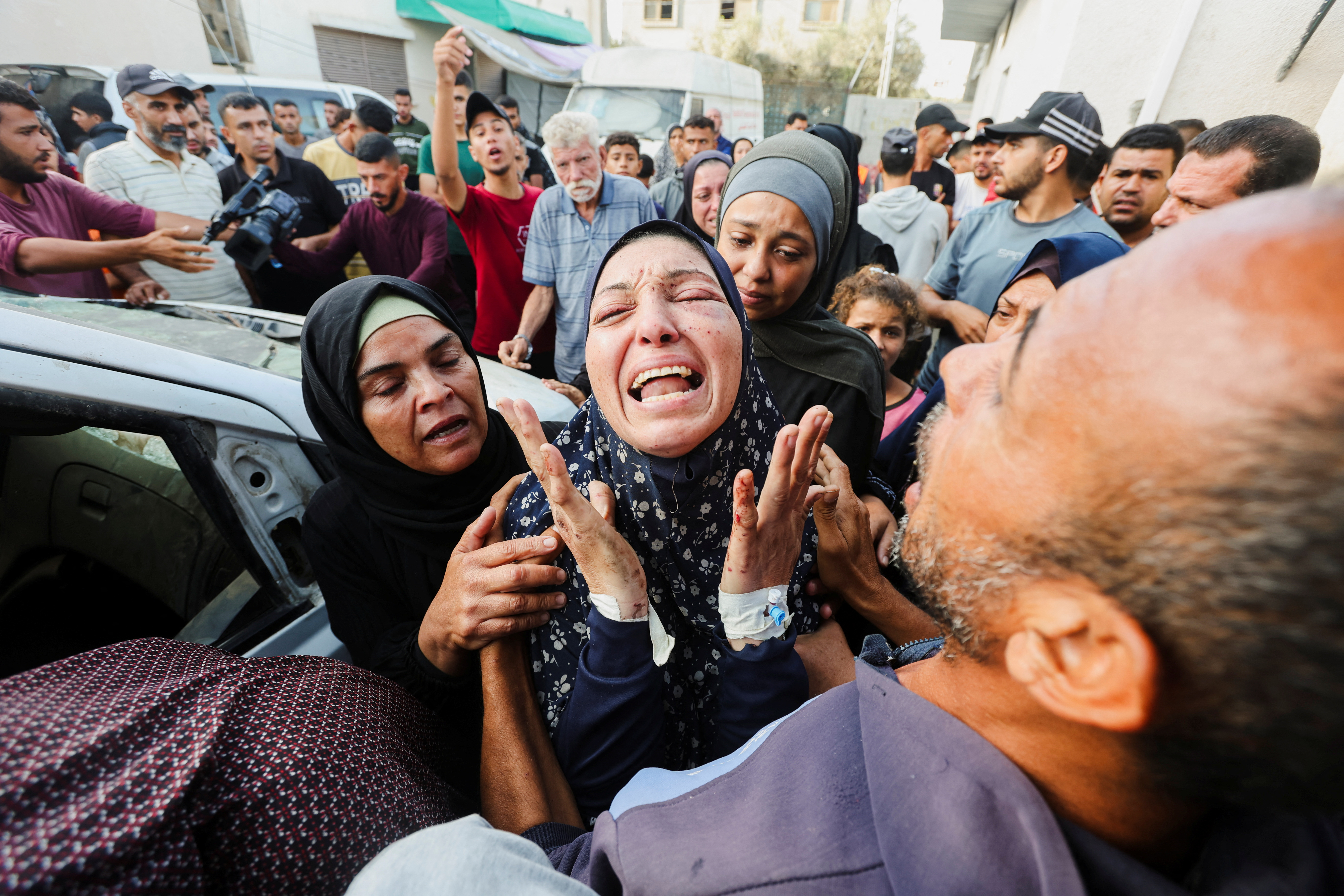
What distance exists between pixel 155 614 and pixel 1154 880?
3086 millimetres

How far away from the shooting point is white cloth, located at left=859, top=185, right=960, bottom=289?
4.82 m

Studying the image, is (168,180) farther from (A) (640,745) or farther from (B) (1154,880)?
(B) (1154,880)

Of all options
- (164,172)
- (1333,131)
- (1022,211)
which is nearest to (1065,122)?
(1022,211)

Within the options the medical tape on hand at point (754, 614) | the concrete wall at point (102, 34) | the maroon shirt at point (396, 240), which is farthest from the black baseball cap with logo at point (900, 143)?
the concrete wall at point (102, 34)

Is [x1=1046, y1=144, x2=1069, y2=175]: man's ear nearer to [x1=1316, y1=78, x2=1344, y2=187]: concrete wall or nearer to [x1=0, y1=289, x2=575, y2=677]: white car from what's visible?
[x1=1316, y1=78, x2=1344, y2=187]: concrete wall

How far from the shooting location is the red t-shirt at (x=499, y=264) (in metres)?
4.25

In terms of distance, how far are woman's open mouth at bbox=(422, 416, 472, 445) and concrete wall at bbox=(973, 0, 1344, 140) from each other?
7.57 m

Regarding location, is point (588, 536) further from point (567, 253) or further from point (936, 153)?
point (936, 153)

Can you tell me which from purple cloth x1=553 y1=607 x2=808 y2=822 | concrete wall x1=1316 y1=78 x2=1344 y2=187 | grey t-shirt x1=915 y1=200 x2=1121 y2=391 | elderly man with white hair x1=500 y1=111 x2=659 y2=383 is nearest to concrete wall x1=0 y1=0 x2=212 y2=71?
elderly man with white hair x1=500 y1=111 x2=659 y2=383

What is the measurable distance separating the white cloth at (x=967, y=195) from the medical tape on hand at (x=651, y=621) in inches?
314

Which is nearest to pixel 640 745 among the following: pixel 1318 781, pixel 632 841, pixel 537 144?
pixel 632 841

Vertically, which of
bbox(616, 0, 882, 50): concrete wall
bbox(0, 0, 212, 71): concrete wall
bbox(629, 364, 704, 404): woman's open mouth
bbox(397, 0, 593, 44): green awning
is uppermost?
bbox(616, 0, 882, 50): concrete wall

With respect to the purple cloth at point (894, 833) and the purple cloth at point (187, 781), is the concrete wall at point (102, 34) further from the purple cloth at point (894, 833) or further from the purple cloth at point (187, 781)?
the purple cloth at point (894, 833)

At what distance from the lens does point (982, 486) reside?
2.65 ft
